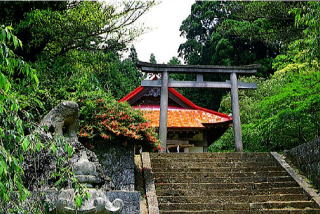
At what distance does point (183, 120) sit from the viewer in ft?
48.1

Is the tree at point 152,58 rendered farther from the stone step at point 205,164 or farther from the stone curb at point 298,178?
the stone step at point 205,164

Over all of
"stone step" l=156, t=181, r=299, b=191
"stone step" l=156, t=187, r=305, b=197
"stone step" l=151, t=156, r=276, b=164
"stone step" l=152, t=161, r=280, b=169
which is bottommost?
"stone step" l=156, t=187, r=305, b=197

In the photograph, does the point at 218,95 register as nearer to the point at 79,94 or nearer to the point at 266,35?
the point at 266,35

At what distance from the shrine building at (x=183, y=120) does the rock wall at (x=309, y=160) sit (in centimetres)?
496

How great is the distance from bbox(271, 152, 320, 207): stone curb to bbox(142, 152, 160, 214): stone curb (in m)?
3.15

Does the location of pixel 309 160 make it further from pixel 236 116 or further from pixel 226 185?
pixel 236 116

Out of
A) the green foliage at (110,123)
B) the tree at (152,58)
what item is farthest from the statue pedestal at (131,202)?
the tree at (152,58)

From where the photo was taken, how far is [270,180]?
8.34 m

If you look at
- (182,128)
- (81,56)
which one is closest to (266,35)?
(182,128)

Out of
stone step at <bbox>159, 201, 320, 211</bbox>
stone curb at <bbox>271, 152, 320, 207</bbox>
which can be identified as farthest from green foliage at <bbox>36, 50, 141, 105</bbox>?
stone curb at <bbox>271, 152, 320, 207</bbox>

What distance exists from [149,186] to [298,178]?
3.35 metres

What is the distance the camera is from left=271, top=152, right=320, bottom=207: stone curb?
7.57 metres

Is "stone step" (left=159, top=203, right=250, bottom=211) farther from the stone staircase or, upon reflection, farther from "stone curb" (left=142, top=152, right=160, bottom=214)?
"stone curb" (left=142, top=152, right=160, bottom=214)

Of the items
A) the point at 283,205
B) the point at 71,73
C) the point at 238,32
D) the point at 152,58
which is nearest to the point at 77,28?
the point at 71,73
